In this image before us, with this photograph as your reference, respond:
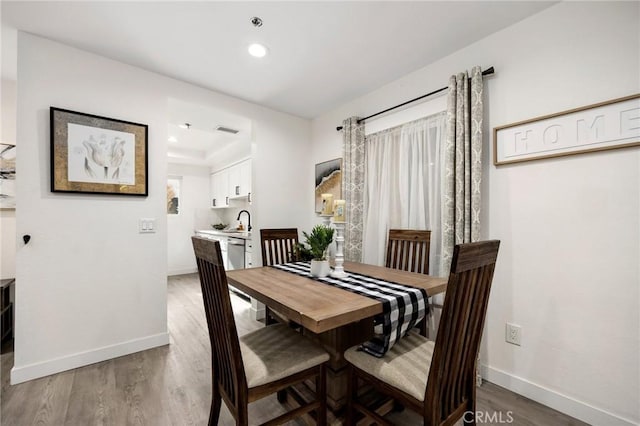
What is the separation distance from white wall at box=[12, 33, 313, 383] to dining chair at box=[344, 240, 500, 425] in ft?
6.96

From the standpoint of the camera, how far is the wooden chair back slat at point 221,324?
112 centimetres

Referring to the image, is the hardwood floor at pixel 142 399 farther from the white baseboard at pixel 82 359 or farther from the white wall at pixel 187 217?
the white wall at pixel 187 217

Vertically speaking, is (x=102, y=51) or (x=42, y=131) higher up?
(x=102, y=51)

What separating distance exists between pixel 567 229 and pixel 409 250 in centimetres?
102

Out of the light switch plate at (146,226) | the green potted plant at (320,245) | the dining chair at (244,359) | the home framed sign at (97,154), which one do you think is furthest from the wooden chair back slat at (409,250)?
the home framed sign at (97,154)

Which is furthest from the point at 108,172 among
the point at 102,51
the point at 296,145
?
the point at 296,145

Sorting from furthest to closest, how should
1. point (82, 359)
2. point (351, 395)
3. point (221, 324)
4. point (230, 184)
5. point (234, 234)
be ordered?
point (230, 184) → point (234, 234) → point (82, 359) → point (351, 395) → point (221, 324)

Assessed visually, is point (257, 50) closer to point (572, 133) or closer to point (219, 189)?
point (572, 133)

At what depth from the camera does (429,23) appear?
1903mm

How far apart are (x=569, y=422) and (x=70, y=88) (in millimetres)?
4173

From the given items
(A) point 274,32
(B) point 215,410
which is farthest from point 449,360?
(A) point 274,32

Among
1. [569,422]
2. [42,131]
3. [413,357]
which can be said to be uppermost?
[42,131]

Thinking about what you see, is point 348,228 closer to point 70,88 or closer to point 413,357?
point 413,357

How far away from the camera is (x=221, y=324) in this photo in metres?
1.20
